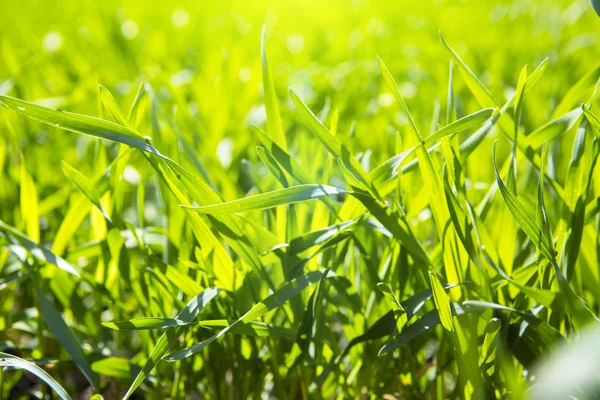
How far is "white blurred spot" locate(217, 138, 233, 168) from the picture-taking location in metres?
1.04

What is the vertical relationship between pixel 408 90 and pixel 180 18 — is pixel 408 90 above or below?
below

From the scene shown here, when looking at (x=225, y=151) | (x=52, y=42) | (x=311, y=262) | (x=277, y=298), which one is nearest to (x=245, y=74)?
(x=225, y=151)

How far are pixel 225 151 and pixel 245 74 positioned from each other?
548 millimetres

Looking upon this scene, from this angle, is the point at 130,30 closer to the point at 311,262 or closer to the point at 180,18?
the point at 180,18

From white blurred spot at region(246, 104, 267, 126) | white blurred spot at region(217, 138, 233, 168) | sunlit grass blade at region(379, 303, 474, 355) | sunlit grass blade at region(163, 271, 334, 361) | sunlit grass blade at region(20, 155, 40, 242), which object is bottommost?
sunlit grass blade at region(379, 303, 474, 355)

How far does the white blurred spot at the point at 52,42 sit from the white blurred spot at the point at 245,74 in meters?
0.58

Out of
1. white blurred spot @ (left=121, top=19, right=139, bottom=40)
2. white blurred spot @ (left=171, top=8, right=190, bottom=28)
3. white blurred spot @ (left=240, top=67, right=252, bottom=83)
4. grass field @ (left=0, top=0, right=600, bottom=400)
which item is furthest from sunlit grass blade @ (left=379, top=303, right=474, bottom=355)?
white blurred spot @ (left=171, top=8, right=190, bottom=28)

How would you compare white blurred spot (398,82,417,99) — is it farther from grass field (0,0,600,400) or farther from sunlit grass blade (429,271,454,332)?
sunlit grass blade (429,271,454,332)

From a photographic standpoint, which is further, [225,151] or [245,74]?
[245,74]

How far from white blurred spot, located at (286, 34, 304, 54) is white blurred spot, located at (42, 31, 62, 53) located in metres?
0.71

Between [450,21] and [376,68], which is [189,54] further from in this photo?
[450,21]

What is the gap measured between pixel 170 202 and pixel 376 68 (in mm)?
1020

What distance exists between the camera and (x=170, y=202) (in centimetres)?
74

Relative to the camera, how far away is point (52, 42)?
1.77 metres
